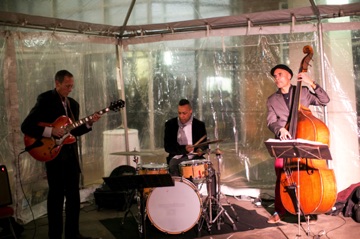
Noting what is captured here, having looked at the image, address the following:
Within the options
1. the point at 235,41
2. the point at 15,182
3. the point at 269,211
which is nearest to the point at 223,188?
the point at 269,211

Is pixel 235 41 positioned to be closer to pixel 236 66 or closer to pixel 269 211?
pixel 236 66

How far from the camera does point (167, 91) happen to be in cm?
757

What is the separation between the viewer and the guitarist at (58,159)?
199 inches

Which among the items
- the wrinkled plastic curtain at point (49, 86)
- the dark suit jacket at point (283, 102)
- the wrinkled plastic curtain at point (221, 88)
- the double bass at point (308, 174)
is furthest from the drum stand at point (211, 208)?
the wrinkled plastic curtain at point (49, 86)

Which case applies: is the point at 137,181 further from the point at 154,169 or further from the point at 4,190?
the point at 4,190

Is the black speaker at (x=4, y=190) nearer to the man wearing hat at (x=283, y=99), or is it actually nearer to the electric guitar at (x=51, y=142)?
the electric guitar at (x=51, y=142)

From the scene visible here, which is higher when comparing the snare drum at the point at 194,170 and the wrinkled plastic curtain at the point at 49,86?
the wrinkled plastic curtain at the point at 49,86

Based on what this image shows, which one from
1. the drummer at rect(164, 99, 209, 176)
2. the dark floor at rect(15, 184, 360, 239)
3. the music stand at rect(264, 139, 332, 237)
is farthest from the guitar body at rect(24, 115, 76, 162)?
the music stand at rect(264, 139, 332, 237)

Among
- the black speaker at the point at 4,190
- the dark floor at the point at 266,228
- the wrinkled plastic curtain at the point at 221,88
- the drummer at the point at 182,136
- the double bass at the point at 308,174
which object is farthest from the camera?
the wrinkled plastic curtain at the point at 221,88

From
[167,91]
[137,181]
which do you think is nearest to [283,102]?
[137,181]

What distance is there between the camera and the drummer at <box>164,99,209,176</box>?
604 cm

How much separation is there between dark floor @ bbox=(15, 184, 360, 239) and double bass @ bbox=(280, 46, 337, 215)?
0.30 meters

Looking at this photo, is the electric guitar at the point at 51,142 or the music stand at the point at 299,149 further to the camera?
the electric guitar at the point at 51,142

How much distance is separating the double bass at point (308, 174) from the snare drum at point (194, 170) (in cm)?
93
